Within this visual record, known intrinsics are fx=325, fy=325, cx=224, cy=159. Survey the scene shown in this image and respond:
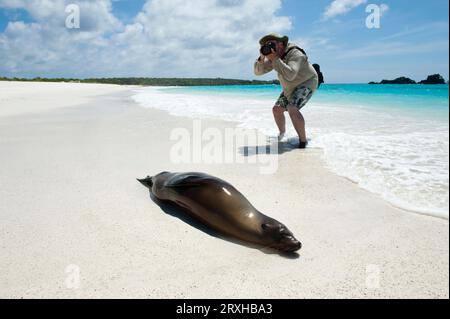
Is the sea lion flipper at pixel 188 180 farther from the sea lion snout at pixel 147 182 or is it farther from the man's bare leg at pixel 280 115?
the man's bare leg at pixel 280 115

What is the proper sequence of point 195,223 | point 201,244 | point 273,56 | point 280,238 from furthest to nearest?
point 273,56, point 195,223, point 201,244, point 280,238

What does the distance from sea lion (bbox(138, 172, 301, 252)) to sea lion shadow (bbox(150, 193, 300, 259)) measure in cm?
3

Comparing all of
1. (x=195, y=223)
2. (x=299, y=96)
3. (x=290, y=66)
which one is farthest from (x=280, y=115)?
(x=195, y=223)

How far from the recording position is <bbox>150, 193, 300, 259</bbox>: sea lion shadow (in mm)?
2010

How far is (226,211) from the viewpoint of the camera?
7.44 feet

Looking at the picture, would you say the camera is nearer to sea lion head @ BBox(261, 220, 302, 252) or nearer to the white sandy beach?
the white sandy beach

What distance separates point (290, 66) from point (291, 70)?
135mm

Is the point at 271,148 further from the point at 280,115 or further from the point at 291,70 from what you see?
the point at 291,70

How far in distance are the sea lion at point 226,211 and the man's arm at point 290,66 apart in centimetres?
285

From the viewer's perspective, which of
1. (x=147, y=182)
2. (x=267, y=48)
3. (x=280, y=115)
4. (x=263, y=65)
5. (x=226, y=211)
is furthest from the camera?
(x=280, y=115)

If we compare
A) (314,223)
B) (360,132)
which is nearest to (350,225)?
(314,223)

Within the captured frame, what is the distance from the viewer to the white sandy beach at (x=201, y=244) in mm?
1686
